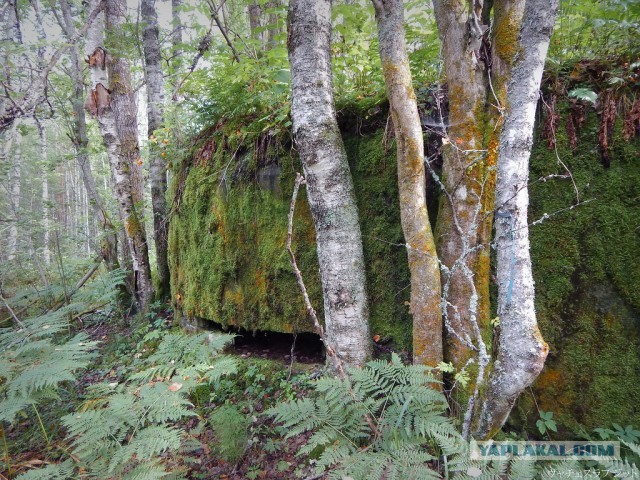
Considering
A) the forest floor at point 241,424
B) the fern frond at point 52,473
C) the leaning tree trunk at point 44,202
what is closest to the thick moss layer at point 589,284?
the forest floor at point 241,424

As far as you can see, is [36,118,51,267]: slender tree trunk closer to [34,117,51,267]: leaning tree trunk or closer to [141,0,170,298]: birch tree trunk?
[34,117,51,267]: leaning tree trunk

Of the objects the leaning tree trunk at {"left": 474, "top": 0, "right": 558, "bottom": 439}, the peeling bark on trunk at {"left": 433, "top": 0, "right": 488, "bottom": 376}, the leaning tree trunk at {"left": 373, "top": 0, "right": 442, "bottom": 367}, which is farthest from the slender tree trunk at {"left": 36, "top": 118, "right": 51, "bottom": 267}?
the leaning tree trunk at {"left": 474, "top": 0, "right": 558, "bottom": 439}

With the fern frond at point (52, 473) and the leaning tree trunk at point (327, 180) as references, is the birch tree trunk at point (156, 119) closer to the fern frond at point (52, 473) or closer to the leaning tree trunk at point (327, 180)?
the fern frond at point (52, 473)

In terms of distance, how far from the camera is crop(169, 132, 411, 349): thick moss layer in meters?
2.80

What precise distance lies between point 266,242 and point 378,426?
2.21 meters

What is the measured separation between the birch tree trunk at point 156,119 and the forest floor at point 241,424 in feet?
5.90

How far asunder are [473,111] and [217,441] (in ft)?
11.8

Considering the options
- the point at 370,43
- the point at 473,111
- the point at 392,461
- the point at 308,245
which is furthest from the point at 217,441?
the point at 370,43

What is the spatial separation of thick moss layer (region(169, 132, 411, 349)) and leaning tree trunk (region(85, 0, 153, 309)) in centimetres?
140

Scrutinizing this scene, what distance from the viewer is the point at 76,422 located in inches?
81.7

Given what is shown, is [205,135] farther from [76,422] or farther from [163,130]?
[76,422]

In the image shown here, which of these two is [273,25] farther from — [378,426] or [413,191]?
[378,426]

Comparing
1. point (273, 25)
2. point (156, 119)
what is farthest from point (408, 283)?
point (156, 119)

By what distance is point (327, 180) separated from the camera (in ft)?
7.96
